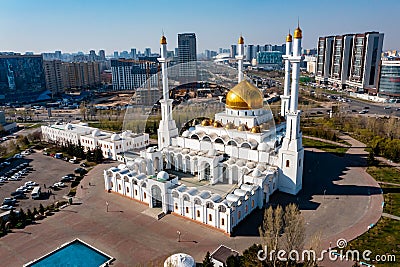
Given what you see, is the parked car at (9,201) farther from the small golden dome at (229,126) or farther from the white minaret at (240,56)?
the white minaret at (240,56)

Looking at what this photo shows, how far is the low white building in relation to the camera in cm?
3150

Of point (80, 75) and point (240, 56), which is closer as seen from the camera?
point (240, 56)

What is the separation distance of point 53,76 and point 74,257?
78089 mm

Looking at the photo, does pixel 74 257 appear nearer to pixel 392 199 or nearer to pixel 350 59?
pixel 392 199

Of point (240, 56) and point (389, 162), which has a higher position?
point (240, 56)

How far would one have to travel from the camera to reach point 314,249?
11906mm

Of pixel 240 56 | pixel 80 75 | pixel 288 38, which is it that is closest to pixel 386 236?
pixel 288 38

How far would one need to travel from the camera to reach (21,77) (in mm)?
72938

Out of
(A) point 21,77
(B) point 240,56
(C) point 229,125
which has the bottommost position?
(C) point 229,125

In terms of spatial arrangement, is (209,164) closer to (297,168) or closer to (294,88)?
(297,168)

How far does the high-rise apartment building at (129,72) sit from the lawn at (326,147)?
5570cm

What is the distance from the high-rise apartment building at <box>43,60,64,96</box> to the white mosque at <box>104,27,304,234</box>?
65.7 meters

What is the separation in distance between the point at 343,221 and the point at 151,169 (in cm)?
1539

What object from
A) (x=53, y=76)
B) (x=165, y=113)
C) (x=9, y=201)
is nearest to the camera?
(x=9, y=201)
